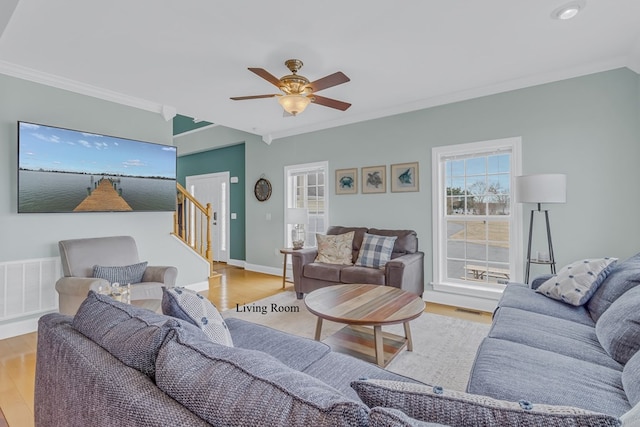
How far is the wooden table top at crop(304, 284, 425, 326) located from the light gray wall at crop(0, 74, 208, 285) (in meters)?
2.61

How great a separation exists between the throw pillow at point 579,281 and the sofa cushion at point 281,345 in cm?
185

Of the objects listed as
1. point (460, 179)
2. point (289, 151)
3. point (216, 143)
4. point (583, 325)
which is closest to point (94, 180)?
point (289, 151)

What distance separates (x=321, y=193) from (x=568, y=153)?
10.9 feet

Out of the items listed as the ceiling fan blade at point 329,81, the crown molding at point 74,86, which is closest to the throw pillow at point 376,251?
the ceiling fan blade at point 329,81

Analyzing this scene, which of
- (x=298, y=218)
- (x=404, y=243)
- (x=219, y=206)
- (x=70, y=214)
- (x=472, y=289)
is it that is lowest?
(x=472, y=289)

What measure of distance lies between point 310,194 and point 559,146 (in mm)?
3481

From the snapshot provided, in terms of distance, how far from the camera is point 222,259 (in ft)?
22.7

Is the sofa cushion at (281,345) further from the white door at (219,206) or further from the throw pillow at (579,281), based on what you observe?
the white door at (219,206)

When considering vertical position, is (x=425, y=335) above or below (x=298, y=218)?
below

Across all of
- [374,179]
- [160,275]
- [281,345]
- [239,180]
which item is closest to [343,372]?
[281,345]

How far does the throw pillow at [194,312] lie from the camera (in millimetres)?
1306

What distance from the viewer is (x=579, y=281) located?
2.25 m

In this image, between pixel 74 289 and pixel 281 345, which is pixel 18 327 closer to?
pixel 74 289

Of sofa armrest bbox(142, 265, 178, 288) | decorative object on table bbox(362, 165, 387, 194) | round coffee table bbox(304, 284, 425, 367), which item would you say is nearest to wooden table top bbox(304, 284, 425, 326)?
round coffee table bbox(304, 284, 425, 367)
